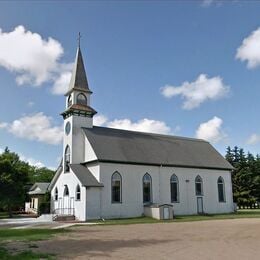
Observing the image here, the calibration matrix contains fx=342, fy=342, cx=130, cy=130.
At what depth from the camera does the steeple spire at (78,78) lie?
134ft

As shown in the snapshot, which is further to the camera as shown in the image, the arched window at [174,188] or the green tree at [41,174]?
the green tree at [41,174]

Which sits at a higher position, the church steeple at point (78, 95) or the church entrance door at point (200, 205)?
the church steeple at point (78, 95)

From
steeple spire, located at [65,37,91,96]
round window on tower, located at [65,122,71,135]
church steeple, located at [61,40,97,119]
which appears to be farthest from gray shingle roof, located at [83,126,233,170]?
steeple spire, located at [65,37,91,96]

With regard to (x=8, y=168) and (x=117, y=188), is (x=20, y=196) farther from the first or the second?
(x=117, y=188)

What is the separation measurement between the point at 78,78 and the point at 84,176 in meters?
13.0

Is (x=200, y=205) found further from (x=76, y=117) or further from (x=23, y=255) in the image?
(x=23, y=255)

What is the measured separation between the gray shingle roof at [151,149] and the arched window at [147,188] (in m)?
1.67

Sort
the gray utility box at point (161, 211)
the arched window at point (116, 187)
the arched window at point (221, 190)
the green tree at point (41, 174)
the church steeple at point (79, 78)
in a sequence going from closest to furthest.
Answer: the gray utility box at point (161, 211)
the arched window at point (116, 187)
the church steeple at point (79, 78)
the arched window at point (221, 190)
the green tree at point (41, 174)

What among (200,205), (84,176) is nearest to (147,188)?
(84,176)

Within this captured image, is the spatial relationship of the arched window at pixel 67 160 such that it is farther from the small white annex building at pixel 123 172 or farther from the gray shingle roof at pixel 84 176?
the gray shingle roof at pixel 84 176

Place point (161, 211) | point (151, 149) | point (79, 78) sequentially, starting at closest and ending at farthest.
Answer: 1. point (161, 211)
2. point (151, 149)
3. point (79, 78)

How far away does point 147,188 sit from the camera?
37656 millimetres

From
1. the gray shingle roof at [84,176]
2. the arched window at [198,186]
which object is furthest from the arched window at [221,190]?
the gray shingle roof at [84,176]

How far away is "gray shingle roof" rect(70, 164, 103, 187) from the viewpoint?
3341 cm
